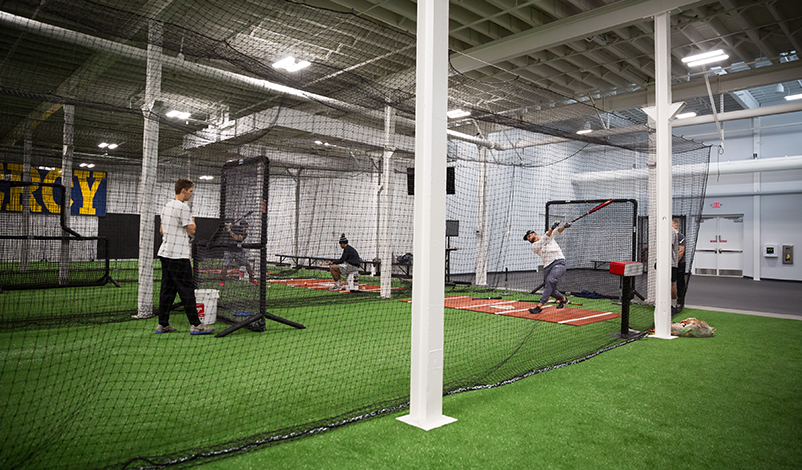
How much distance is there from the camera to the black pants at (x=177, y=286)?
4832 mm

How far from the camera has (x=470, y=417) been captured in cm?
280

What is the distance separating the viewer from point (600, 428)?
8.79ft

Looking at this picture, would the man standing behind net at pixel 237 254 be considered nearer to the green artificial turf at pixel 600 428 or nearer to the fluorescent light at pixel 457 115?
the fluorescent light at pixel 457 115

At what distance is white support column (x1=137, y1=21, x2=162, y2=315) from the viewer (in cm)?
594

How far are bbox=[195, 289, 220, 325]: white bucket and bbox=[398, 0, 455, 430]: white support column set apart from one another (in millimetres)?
3579

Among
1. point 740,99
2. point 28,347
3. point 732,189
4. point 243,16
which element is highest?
point 740,99

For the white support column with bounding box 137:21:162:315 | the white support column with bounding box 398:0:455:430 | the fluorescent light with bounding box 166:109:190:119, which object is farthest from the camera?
the fluorescent light with bounding box 166:109:190:119

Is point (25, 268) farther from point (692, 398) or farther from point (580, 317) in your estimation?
point (692, 398)

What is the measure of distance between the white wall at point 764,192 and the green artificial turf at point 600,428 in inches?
566

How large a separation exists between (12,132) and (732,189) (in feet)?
69.5

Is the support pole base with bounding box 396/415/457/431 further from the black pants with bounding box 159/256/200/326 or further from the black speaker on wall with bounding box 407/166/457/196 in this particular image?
the black pants with bounding box 159/256/200/326

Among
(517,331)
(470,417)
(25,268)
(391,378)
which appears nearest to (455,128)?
(517,331)

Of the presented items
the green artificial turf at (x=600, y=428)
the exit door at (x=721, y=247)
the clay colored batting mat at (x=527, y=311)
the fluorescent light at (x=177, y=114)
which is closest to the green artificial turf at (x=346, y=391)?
the green artificial turf at (x=600, y=428)

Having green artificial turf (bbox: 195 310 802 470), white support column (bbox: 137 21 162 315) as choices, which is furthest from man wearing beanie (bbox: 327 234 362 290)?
green artificial turf (bbox: 195 310 802 470)
